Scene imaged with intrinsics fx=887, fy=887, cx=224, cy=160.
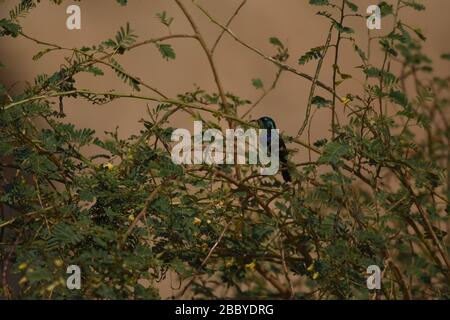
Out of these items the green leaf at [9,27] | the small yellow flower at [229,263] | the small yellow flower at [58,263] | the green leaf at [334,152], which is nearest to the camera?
the small yellow flower at [58,263]

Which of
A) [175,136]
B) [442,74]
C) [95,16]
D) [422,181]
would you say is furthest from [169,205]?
[442,74]

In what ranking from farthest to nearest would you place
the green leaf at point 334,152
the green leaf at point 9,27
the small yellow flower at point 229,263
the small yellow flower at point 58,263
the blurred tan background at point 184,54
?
the blurred tan background at point 184,54 < the small yellow flower at point 229,263 < the green leaf at point 9,27 < the green leaf at point 334,152 < the small yellow flower at point 58,263

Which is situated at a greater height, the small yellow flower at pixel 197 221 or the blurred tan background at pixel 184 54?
the blurred tan background at pixel 184 54

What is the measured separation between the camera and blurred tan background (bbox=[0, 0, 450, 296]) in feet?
13.2

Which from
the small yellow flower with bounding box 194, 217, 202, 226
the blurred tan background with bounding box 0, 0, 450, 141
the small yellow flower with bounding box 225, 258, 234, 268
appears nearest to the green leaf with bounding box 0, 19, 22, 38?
the small yellow flower with bounding box 194, 217, 202, 226

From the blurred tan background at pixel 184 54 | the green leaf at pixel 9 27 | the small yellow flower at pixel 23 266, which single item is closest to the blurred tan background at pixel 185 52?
the blurred tan background at pixel 184 54

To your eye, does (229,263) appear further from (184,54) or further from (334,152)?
(184,54)

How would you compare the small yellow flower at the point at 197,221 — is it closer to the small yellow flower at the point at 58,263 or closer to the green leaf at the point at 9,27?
the small yellow flower at the point at 58,263

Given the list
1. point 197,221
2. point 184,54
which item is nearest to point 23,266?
point 197,221

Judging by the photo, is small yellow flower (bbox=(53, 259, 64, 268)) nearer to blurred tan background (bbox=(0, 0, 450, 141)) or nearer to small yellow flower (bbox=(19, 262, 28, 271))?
small yellow flower (bbox=(19, 262, 28, 271))

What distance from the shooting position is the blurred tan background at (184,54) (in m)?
4.03

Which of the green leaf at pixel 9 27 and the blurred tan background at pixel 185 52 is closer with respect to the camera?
the green leaf at pixel 9 27

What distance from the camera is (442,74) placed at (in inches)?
189

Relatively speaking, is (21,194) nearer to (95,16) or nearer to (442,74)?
(95,16)
